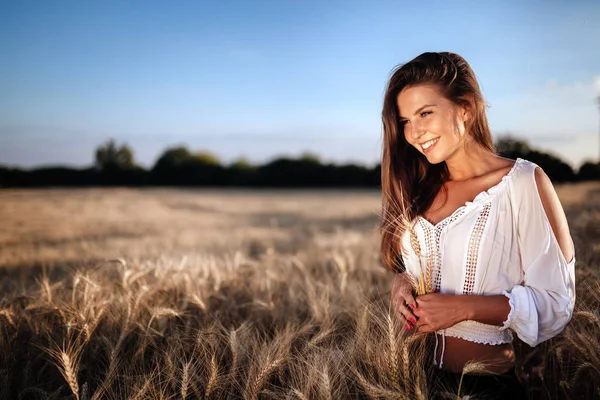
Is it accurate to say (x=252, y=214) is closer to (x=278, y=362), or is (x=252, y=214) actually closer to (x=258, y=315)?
(x=258, y=315)

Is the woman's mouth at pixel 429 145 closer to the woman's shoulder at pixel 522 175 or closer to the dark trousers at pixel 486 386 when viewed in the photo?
the woman's shoulder at pixel 522 175

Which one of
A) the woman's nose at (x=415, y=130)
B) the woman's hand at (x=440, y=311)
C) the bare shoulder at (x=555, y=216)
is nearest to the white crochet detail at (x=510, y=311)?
the woman's hand at (x=440, y=311)

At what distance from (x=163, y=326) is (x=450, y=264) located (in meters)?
1.74

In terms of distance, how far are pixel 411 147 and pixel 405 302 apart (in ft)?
2.52

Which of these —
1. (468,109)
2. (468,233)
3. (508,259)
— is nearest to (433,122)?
(468,109)

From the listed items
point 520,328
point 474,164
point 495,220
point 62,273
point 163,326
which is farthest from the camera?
point 62,273

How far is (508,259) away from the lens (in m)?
1.54

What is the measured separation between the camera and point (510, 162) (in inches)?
65.6

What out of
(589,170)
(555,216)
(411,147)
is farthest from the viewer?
(589,170)

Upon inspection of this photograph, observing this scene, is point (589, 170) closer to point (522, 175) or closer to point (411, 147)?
point (411, 147)

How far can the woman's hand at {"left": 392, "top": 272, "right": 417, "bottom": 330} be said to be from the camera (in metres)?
1.59

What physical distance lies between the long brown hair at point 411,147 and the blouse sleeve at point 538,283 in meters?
0.43

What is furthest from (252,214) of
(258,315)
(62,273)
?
(258,315)

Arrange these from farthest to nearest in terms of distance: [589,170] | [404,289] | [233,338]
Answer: [589,170] → [233,338] → [404,289]
